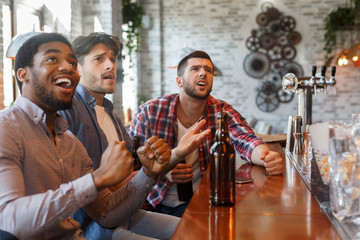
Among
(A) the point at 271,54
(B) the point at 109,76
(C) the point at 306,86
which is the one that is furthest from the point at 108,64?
(A) the point at 271,54

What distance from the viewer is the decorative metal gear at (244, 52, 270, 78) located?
327 inches

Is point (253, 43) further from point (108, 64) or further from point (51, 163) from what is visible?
point (51, 163)

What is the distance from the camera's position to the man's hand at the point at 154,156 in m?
1.50

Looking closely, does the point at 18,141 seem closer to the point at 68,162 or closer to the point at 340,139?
the point at 68,162

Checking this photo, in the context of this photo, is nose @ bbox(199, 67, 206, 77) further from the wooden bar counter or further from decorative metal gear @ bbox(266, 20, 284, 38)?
decorative metal gear @ bbox(266, 20, 284, 38)

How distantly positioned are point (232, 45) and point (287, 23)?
1.26m

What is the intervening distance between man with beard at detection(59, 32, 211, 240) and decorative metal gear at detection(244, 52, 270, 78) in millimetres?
6232

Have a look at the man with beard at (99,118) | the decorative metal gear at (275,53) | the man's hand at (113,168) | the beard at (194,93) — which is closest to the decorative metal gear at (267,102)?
the decorative metal gear at (275,53)

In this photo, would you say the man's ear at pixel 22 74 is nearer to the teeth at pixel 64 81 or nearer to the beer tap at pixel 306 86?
the teeth at pixel 64 81

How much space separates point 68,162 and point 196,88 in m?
1.31

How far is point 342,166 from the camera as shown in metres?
1.10

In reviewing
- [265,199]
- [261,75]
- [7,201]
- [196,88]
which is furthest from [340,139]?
[261,75]

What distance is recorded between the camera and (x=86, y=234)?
1.86m

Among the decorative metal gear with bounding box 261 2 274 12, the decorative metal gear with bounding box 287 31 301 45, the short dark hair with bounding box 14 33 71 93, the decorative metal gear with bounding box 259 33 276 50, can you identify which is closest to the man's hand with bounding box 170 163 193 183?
the short dark hair with bounding box 14 33 71 93
